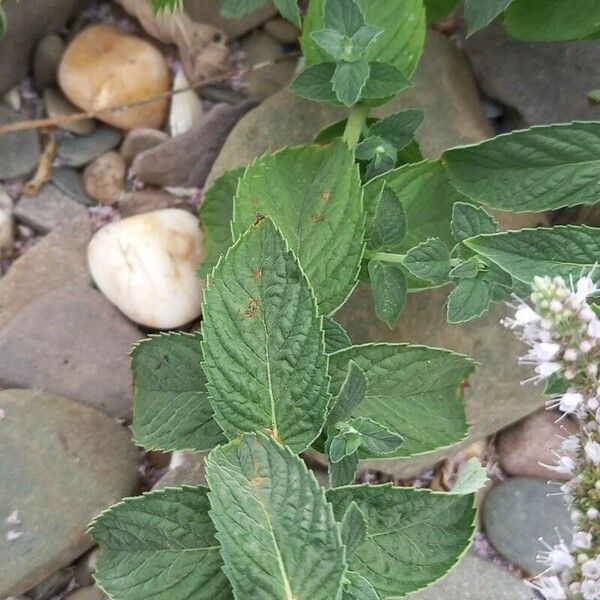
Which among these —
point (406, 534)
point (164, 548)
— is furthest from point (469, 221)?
point (164, 548)

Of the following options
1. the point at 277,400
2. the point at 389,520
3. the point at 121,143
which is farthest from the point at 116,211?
the point at 389,520

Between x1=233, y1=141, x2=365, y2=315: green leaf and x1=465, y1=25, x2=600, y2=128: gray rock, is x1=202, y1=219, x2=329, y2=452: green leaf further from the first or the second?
x1=465, y1=25, x2=600, y2=128: gray rock

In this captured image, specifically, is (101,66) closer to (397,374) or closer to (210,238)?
(210,238)

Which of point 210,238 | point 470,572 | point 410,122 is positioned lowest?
point 470,572

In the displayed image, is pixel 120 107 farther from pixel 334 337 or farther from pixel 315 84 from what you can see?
pixel 334 337

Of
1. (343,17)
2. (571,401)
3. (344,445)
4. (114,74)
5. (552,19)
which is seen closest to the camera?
(571,401)

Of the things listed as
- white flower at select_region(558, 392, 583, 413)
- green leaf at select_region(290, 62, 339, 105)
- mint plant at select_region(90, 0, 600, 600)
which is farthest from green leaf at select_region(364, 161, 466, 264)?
white flower at select_region(558, 392, 583, 413)

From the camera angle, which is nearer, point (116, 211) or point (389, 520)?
point (389, 520)
